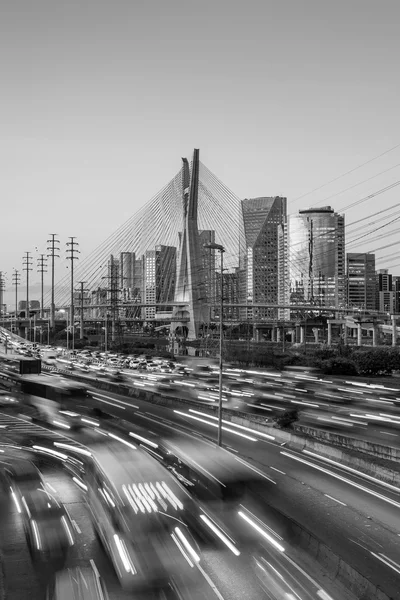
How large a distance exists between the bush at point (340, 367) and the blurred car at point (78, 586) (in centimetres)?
4354

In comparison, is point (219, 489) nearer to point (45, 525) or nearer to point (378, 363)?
point (45, 525)

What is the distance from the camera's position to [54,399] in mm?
35188

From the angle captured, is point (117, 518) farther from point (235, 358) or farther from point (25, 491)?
point (235, 358)

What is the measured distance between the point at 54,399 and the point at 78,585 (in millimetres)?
24493

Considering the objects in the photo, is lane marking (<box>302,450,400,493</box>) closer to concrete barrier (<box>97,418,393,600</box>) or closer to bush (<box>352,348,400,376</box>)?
concrete barrier (<box>97,418,393,600</box>)

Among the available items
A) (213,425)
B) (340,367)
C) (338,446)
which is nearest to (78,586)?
(338,446)

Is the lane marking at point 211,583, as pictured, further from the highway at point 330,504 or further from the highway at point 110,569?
the highway at point 330,504

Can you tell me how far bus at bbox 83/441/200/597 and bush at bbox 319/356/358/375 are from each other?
37.9 m

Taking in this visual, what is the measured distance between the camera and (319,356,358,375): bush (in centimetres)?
5325

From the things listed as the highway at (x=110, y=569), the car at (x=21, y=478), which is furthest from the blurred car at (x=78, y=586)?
the car at (x=21, y=478)

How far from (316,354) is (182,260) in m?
30.9

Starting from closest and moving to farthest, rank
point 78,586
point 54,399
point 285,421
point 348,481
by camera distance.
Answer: point 78,586 → point 348,481 → point 285,421 → point 54,399

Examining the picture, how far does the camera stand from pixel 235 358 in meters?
68.7

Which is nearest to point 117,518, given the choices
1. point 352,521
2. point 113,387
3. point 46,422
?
point 352,521
